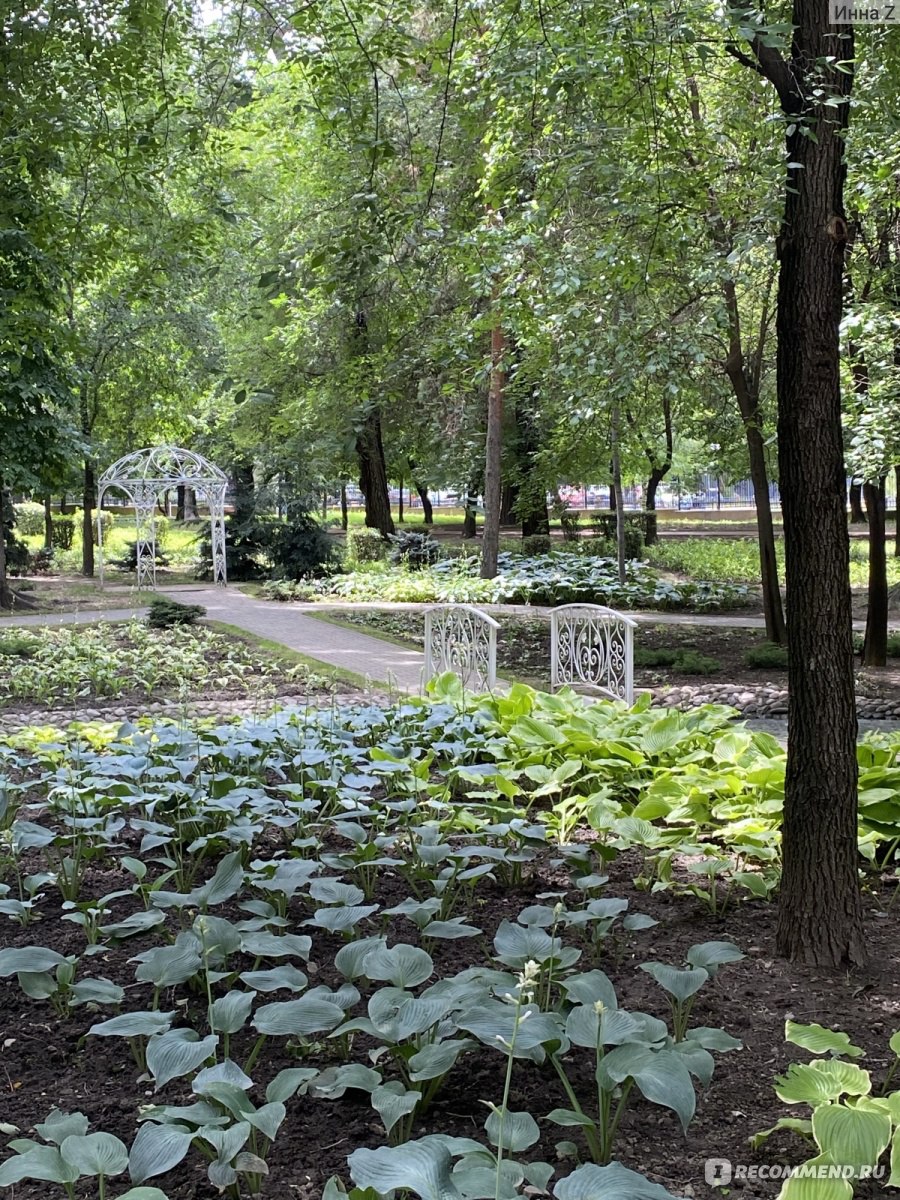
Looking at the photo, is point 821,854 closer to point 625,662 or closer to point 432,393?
point 625,662

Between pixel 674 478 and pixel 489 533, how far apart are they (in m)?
32.4

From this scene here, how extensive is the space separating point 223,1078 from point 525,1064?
76 centimetres

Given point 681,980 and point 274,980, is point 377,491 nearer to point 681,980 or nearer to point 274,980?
point 274,980

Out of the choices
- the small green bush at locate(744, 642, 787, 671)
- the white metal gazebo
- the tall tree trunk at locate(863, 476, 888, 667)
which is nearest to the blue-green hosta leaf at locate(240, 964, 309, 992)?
the small green bush at locate(744, 642, 787, 671)

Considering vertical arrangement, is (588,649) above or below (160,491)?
below

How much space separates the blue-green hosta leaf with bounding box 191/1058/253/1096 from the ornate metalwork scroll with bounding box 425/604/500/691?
5134mm

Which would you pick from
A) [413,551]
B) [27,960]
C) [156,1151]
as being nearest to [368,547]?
[413,551]

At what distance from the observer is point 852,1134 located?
1.63 metres

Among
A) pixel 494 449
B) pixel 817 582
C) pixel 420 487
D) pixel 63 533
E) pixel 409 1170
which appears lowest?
pixel 409 1170

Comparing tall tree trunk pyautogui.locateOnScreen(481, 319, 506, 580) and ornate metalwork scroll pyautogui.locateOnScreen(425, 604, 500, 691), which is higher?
tall tree trunk pyautogui.locateOnScreen(481, 319, 506, 580)

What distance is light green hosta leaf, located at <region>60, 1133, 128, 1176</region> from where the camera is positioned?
1.62m

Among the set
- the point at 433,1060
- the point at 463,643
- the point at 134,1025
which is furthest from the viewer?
the point at 463,643

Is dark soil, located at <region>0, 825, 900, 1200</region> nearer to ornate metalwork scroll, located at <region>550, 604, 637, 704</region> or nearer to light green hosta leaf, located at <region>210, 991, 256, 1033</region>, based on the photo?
light green hosta leaf, located at <region>210, 991, 256, 1033</region>

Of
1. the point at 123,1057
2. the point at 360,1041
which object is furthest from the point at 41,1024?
the point at 360,1041
